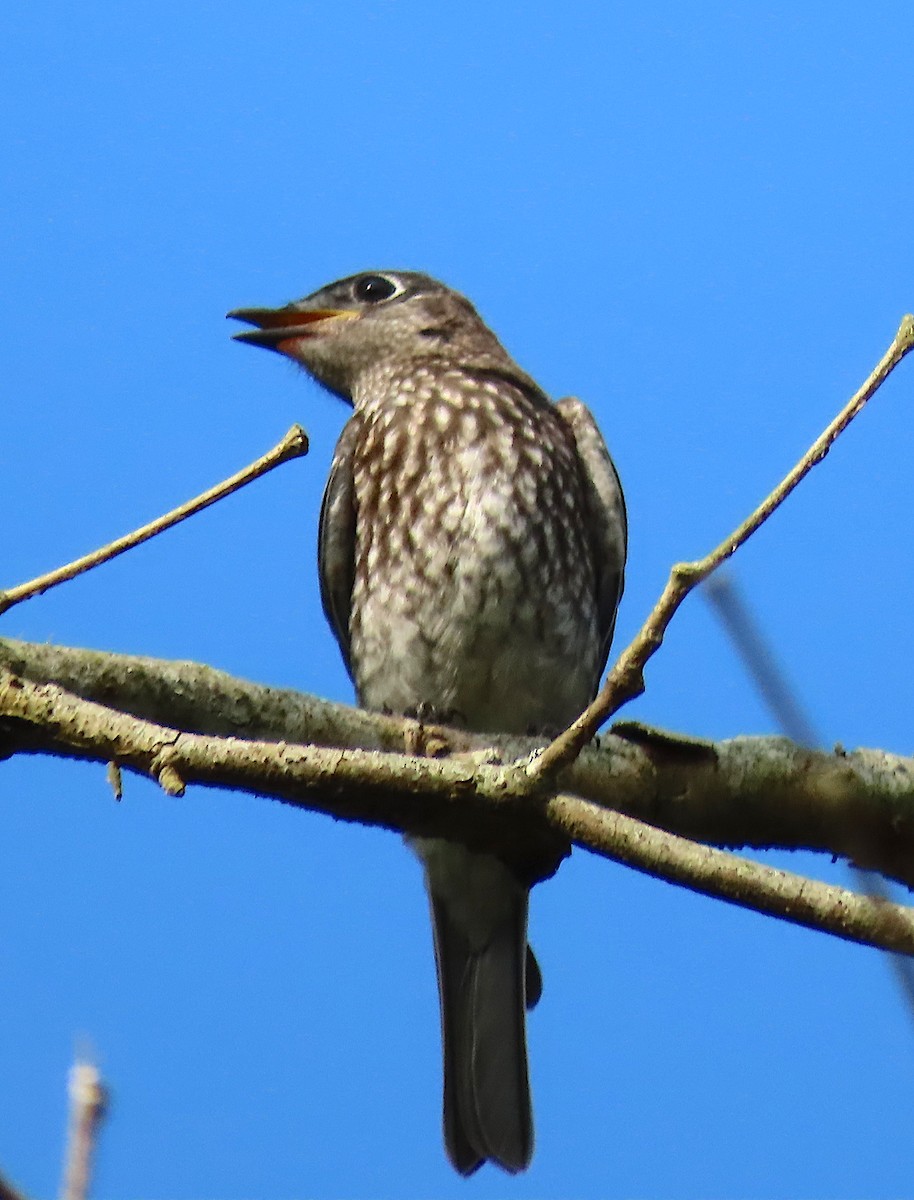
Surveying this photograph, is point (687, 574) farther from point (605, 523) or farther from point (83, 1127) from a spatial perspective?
point (605, 523)

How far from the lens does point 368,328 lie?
420 cm

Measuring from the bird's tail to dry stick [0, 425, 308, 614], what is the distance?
166cm

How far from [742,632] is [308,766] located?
84cm

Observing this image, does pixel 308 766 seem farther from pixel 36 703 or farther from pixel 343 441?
pixel 343 441

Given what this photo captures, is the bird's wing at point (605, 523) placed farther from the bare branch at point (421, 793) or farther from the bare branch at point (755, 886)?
the bare branch at point (755, 886)

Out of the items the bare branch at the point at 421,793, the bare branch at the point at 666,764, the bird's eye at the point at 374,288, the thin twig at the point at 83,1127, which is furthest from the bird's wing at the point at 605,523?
the thin twig at the point at 83,1127

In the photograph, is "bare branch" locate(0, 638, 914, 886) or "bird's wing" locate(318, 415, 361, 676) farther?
"bird's wing" locate(318, 415, 361, 676)

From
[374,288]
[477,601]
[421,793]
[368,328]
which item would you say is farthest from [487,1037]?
[374,288]

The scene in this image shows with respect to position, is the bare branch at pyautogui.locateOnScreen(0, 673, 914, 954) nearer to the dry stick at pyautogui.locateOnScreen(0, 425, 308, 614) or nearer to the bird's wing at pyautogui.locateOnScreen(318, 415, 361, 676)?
the dry stick at pyautogui.locateOnScreen(0, 425, 308, 614)

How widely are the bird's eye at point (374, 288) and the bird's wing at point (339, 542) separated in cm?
67

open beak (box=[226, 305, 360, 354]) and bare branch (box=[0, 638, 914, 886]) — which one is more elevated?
open beak (box=[226, 305, 360, 354])

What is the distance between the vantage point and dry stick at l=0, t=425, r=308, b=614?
75.3 inches

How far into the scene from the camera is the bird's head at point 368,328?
13.6ft

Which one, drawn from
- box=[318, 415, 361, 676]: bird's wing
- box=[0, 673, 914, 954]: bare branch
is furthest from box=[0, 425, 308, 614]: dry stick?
box=[318, 415, 361, 676]: bird's wing
